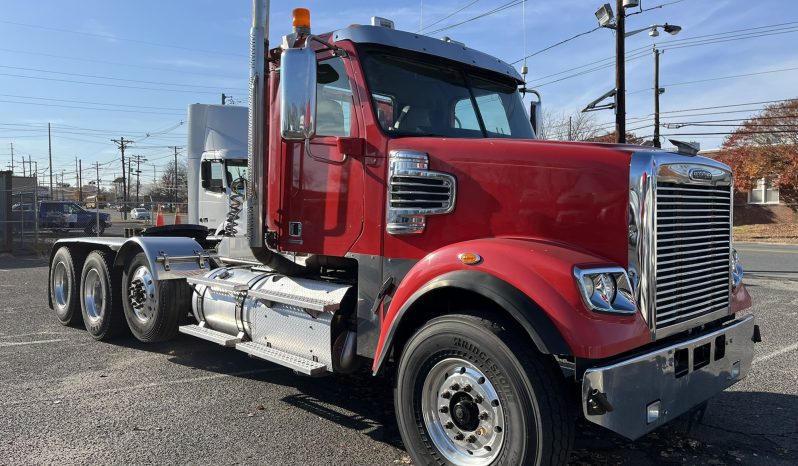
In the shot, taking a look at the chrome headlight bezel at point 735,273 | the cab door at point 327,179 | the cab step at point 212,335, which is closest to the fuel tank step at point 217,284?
the cab step at point 212,335

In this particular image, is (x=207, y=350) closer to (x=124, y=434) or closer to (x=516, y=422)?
(x=124, y=434)

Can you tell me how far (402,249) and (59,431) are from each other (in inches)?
103

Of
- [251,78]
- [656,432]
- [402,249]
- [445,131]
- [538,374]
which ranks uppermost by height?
[251,78]

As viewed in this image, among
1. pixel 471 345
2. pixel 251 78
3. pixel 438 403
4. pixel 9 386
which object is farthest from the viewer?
pixel 9 386

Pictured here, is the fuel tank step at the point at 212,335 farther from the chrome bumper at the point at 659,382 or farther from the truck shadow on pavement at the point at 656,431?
the chrome bumper at the point at 659,382

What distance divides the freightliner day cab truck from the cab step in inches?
1.7

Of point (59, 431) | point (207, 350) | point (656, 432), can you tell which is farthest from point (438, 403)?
point (207, 350)

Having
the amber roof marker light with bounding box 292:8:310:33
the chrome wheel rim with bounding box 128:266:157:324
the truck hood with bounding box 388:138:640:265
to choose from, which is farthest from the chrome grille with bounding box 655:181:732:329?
the chrome wheel rim with bounding box 128:266:157:324

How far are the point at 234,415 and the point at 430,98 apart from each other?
2669 mm

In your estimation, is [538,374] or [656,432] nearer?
[538,374]

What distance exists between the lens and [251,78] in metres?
4.63

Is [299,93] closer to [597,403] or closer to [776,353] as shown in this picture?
[597,403]

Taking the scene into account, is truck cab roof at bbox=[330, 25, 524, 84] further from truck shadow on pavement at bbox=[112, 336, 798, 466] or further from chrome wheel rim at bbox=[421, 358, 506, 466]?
truck shadow on pavement at bbox=[112, 336, 798, 466]

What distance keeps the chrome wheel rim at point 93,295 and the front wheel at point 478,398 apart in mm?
4691
